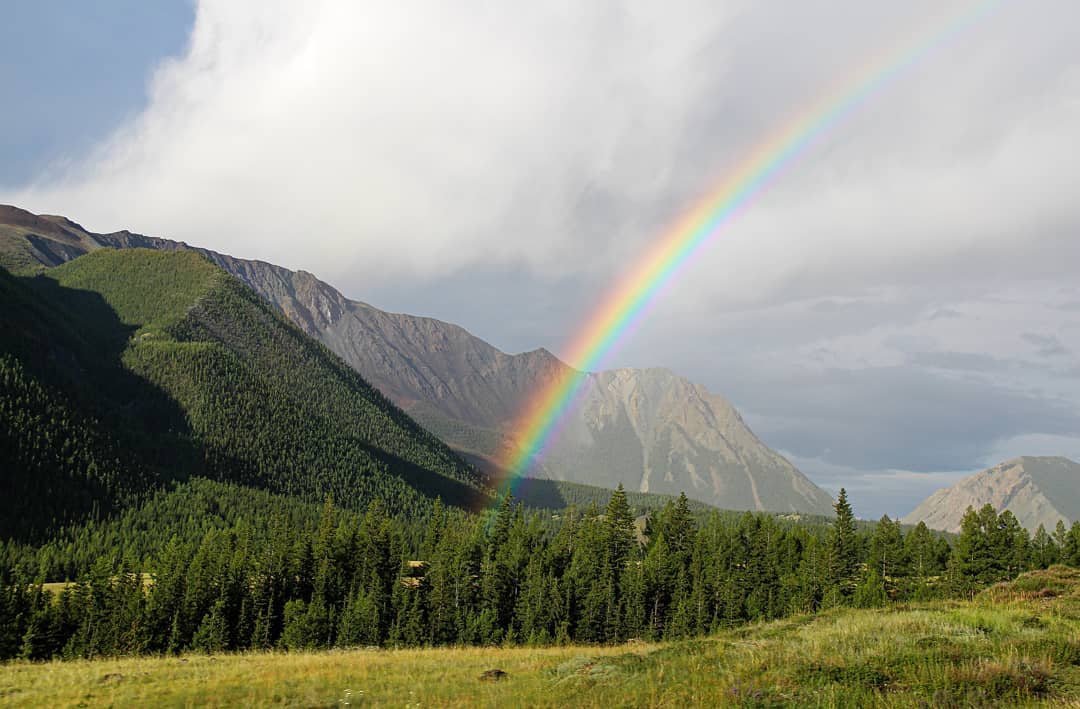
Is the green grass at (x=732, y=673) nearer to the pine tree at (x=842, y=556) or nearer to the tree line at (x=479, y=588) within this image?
the tree line at (x=479, y=588)

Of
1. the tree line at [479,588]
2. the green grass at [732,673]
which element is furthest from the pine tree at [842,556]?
the green grass at [732,673]

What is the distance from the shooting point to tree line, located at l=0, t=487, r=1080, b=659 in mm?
86562

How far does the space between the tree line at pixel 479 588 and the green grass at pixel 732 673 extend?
5681cm

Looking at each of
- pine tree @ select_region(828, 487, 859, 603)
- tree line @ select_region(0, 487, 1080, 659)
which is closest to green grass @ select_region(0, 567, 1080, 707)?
tree line @ select_region(0, 487, 1080, 659)

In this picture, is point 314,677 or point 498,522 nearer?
point 314,677

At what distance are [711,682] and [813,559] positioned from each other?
89.3 m

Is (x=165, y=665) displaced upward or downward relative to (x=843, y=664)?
downward

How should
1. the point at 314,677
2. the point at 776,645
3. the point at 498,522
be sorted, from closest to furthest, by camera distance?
the point at 776,645 → the point at 314,677 → the point at 498,522

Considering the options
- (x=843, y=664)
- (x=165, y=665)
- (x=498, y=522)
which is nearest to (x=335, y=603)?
(x=498, y=522)

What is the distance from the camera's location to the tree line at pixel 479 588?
284 ft

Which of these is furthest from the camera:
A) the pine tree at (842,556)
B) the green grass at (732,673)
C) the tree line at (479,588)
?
the pine tree at (842,556)

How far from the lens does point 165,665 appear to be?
108 feet

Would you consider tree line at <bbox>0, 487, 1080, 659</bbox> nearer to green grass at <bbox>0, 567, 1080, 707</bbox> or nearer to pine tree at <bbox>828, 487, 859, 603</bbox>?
pine tree at <bbox>828, 487, 859, 603</bbox>

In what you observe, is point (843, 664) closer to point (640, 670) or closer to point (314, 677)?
point (640, 670)
